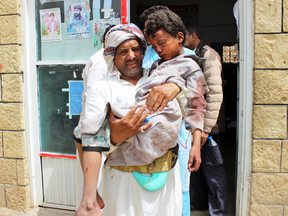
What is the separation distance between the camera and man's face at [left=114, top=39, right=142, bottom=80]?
4.88 ft

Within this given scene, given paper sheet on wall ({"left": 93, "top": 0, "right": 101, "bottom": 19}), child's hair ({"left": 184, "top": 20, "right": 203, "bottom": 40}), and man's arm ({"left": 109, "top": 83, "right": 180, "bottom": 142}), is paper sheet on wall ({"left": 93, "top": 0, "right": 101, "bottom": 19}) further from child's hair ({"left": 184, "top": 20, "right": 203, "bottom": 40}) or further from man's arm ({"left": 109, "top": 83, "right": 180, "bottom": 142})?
man's arm ({"left": 109, "top": 83, "right": 180, "bottom": 142})

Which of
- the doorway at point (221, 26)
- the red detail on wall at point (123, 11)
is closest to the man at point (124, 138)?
the red detail on wall at point (123, 11)

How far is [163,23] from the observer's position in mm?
1469

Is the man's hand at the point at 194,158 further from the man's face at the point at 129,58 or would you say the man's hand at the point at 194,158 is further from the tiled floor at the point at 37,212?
the tiled floor at the point at 37,212

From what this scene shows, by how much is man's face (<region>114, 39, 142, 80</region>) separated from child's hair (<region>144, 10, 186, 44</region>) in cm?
13

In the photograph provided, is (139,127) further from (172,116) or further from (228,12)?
(228,12)

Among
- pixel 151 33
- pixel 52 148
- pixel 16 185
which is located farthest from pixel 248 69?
pixel 16 185

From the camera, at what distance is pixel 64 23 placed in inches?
106

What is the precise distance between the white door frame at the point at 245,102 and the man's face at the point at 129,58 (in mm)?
1220

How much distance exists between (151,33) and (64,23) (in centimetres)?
156

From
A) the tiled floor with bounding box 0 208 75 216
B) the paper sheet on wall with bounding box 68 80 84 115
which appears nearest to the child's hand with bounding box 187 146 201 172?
the paper sheet on wall with bounding box 68 80 84 115

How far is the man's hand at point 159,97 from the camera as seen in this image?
122 centimetres

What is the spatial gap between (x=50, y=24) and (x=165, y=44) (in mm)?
1793

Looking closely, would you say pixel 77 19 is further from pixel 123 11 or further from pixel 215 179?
pixel 215 179
